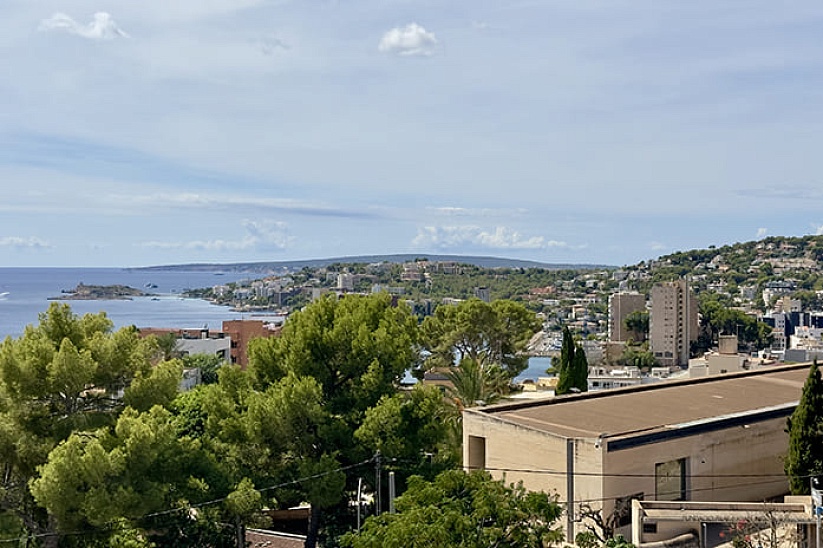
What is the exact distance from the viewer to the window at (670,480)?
19.6 m

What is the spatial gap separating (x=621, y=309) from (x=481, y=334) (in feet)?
278

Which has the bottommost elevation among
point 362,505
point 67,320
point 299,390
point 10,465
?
point 362,505

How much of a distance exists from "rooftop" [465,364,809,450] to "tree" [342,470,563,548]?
5112 millimetres

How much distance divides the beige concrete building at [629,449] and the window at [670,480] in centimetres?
2

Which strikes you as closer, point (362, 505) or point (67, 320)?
point (67, 320)

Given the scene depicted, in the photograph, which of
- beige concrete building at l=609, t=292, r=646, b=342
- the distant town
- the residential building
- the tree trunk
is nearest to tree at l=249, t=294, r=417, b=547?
the tree trunk

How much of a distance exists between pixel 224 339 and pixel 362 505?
5314 centimetres

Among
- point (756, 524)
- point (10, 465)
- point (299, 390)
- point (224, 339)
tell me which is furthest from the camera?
point (224, 339)

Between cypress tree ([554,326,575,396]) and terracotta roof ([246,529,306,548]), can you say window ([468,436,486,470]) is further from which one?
cypress tree ([554,326,575,396])

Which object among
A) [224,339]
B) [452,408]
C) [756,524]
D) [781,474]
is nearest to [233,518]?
[452,408]

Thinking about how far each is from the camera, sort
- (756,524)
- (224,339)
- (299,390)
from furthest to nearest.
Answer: (224,339)
(299,390)
(756,524)

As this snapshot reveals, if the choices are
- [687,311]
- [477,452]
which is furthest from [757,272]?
[477,452]

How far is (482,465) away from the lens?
2184 centimetres

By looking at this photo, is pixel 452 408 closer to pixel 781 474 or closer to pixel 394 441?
pixel 394 441
